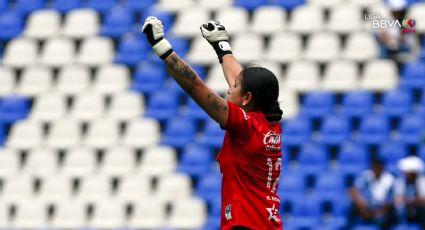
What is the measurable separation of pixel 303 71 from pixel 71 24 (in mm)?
3352

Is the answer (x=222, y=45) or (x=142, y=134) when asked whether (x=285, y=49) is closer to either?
(x=142, y=134)

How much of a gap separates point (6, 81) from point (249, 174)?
8.16 m

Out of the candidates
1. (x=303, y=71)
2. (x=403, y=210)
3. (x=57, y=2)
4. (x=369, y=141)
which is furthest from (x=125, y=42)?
(x=403, y=210)

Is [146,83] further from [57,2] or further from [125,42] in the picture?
[57,2]

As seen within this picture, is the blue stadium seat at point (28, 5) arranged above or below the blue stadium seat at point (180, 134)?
above

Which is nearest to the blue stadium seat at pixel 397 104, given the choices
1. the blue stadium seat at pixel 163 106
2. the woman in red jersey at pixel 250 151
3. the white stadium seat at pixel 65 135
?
the blue stadium seat at pixel 163 106

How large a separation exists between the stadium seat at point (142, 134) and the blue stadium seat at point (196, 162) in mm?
532

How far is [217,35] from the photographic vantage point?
5590 mm

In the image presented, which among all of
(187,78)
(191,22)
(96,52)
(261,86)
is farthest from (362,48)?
(187,78)

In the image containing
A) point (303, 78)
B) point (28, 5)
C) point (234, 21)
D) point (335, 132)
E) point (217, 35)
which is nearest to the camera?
point (217, 35)

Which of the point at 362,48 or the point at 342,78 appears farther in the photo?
the point at 362,48

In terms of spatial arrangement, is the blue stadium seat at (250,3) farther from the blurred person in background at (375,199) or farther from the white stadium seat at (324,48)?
the blurred person in background at (375,199)

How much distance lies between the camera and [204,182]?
437 inches

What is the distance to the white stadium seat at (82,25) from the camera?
41.9 ft
